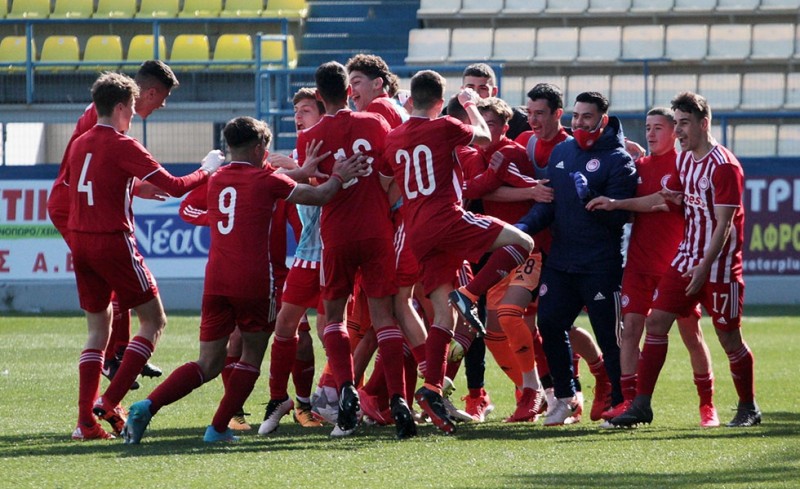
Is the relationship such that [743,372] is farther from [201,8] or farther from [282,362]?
[201,8]

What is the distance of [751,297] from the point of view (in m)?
16.8

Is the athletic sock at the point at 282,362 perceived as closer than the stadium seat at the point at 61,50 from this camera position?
Yes

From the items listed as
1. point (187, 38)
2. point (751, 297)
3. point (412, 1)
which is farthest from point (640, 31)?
point (187, 38)

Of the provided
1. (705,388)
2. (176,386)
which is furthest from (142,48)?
(705,388)

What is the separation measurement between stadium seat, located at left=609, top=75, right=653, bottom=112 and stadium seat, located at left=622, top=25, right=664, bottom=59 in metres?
0.87

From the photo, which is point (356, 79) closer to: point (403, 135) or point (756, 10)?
point (403, 135)

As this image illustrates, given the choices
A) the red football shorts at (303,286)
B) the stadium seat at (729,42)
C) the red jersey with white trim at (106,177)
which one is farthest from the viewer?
the stadium seat at (729,42)

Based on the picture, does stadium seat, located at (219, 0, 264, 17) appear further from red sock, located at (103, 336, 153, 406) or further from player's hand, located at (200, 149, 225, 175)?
red sock, located at (103, 336, 153, 406)

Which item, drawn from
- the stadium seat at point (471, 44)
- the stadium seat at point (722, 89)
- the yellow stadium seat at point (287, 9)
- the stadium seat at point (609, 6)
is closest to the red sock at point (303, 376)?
the stadium seat at point (722, 89)

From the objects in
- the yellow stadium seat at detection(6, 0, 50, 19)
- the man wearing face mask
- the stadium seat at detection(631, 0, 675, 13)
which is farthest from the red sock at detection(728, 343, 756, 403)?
the yellow stadium seat at detection(6, 0, 50, 19)

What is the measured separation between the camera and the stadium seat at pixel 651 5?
21.0m

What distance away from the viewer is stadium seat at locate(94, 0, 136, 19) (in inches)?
851

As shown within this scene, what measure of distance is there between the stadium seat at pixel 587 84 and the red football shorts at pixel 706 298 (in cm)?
1285

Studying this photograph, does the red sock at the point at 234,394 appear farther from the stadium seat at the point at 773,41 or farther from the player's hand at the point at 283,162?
the stadium seat at the point at 773,41
